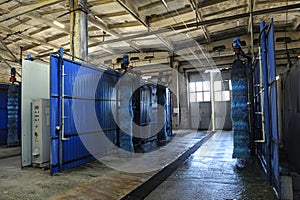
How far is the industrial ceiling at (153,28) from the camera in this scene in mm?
7438

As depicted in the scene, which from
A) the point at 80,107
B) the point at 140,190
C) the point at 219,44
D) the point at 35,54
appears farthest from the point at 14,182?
the point at 219,44

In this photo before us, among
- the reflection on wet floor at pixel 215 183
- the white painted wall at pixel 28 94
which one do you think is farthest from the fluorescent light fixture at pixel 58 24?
the reflection on wet floor at pixel 215 183

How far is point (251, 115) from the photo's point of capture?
6.44m

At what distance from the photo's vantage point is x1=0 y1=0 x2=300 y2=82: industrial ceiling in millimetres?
7438

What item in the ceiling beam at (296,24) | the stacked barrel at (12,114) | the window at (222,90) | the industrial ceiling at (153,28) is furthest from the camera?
the window at (222,90)

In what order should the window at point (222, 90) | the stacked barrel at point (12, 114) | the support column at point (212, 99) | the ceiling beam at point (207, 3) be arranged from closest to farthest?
the ceiling beam at point (207, 3) → the stacked barrel at point (12, 114) → the window at point (222, 90) → the support column at point (212, 99)

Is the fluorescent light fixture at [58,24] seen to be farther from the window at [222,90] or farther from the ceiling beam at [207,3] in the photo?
the window at [222,90]

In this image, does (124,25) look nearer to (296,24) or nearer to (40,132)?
(40,132)

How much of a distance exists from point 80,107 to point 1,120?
555 cm

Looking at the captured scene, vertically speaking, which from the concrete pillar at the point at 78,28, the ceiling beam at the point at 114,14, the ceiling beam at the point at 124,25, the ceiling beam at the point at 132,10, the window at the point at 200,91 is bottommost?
the window at the point at 200,91

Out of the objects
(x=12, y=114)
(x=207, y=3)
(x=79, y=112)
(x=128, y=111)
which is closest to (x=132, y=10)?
(x=207, y=3)

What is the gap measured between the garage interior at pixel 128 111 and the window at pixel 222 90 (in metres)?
2.96

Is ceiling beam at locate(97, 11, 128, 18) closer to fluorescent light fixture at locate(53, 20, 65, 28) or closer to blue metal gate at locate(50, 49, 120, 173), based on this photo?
fluorescent light fixture at locate(53, 20, 65, 28)

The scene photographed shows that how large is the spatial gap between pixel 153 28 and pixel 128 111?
13.7 feet
